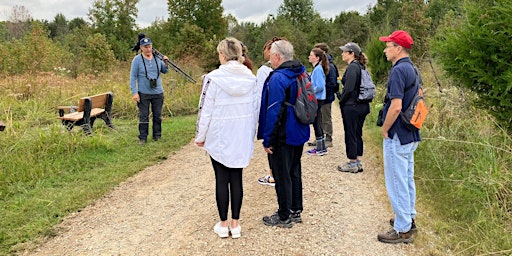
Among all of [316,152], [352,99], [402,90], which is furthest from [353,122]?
[402,90]

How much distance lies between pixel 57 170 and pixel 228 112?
364 cm

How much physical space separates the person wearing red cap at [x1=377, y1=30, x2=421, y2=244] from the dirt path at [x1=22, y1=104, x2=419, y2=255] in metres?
0.22

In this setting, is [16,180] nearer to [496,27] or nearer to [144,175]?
[144,175]

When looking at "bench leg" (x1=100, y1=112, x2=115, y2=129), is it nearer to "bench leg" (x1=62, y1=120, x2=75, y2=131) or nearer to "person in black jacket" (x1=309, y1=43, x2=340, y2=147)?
"bench leg" (x1=62, y1=120, x2=75, y2=131)

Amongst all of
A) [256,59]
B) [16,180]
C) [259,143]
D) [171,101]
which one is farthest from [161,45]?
[16,180]

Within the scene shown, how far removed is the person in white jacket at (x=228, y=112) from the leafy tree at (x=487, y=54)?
284cm

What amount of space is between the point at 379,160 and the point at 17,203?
5.08 meters

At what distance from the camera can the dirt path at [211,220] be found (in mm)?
3664

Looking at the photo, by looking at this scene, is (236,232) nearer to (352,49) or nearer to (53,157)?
(352,49)

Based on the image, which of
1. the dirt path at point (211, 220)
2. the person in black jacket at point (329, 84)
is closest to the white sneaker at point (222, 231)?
the dirt path at point (211, 220)

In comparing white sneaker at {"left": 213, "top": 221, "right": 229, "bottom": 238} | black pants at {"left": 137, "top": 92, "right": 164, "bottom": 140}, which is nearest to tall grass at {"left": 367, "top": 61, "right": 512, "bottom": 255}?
white sneaker at {"left": 213, "top": 221, "right": 229, "bottom": 238}

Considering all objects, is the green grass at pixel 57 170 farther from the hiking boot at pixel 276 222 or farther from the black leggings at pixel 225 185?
the hiking boot at pixel 276 222

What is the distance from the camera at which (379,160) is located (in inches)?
247

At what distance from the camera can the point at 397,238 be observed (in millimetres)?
3682
